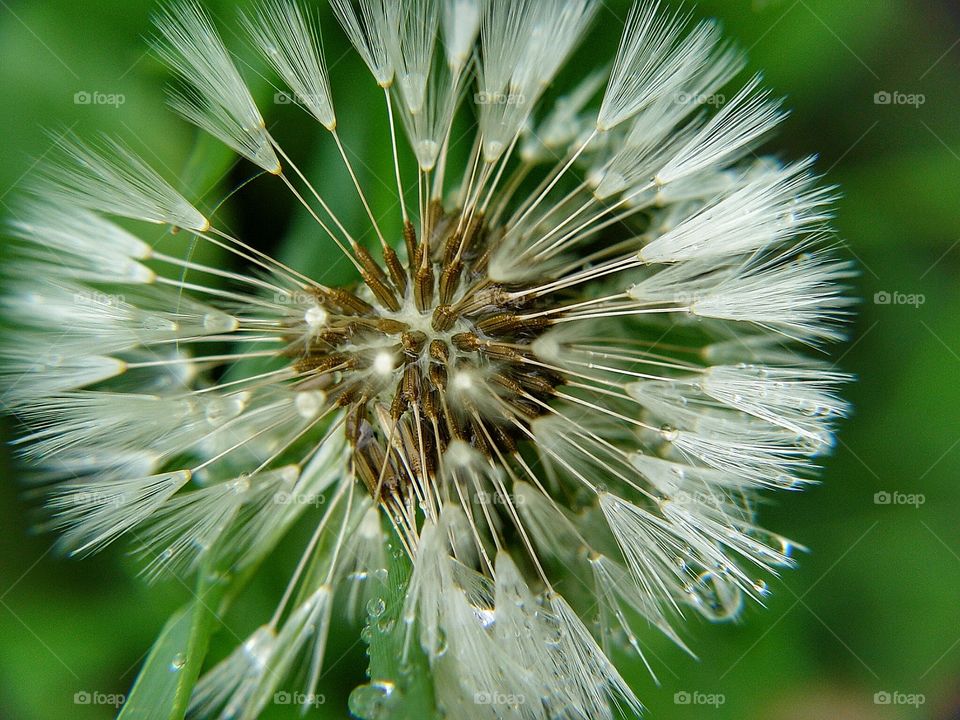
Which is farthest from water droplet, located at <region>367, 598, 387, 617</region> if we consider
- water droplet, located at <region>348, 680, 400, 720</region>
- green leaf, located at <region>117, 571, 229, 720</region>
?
green leaf, located at <region>117, 571, 229, 720</region>

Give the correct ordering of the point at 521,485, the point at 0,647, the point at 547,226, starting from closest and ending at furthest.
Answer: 1. the point at 521,485
2. the point at 547,226
3. the point at 0,647

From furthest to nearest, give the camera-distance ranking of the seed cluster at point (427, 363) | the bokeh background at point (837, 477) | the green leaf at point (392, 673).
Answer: the bokeh background at point (837, 477) → the seed cluster at point (427, 363) → the green leaf at point (392, 673)

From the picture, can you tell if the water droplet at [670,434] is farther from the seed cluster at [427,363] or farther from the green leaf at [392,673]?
the green leaf at [392,673]

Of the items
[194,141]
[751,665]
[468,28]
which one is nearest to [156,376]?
[194,141]

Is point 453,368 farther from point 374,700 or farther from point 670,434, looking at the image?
point 374,700

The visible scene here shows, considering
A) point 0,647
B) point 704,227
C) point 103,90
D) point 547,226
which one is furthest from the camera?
point 0,647

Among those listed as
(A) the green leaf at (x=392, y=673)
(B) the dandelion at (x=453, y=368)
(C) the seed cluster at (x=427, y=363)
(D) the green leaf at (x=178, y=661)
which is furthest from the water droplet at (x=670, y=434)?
(D) the green leaf at (x=178, y=661)

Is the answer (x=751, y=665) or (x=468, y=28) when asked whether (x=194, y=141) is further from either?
(x=751, y=665)
